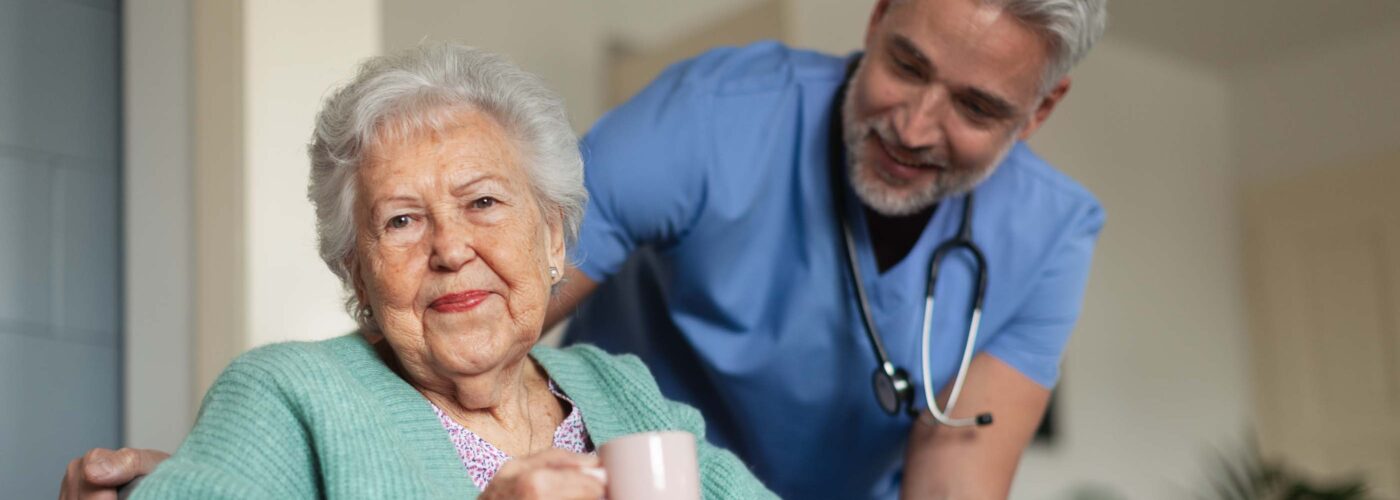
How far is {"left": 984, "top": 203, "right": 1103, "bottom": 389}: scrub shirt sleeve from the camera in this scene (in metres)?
1.63

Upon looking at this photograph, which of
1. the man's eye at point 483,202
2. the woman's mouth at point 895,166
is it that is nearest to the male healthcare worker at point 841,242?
the woman's mouth at point 895,166

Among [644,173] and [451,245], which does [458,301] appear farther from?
[644,173]

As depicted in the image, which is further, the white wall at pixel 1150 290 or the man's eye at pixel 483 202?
the white wall at pixel 1150 290

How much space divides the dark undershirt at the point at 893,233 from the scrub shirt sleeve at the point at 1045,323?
16 centimetres

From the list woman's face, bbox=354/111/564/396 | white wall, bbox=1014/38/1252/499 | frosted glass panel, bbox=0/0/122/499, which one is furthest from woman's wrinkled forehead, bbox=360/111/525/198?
white wall, bbox=1014/38/1252/499

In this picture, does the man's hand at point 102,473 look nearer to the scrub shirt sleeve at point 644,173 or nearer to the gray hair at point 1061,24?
the scrub shirt sleeve at point 644,173

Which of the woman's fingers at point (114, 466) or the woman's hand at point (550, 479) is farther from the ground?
the woman's hand at point (550, 479)

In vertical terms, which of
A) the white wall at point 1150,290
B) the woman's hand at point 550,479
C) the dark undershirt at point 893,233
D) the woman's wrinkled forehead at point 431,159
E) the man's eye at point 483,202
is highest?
the woman's wrinkled forehead at point 431,159

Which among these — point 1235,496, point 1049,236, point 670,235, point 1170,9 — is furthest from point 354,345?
point 1170,9

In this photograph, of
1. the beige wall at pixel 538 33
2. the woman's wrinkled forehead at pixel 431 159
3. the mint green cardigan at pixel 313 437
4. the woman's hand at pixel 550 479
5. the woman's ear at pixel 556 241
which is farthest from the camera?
the beige wall at pixel 538 33

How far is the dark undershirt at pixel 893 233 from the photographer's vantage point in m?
1.62

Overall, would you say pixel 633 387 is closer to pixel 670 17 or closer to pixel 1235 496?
pixel 670 17

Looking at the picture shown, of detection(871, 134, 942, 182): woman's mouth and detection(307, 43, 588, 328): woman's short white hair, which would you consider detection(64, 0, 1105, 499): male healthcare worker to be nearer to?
detection(871, 134, 942, 182): woman's mouth

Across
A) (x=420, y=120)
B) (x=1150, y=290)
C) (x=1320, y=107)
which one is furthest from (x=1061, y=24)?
(x=1320, y=107)
